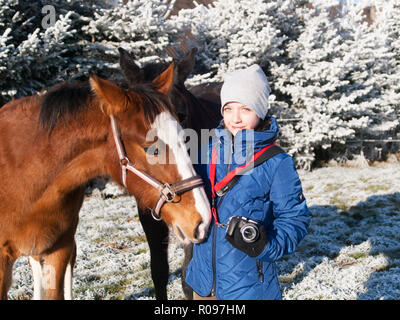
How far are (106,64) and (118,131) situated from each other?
20.4 ft

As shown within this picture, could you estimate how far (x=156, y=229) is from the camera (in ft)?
9.80

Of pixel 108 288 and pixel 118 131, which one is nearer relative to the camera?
pixel 118 131

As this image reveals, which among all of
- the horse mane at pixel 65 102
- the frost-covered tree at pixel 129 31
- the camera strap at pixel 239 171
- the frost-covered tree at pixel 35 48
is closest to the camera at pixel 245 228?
the camera strap at pixel 239 171

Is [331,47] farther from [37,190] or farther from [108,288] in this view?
[37,190]

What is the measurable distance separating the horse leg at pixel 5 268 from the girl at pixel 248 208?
1225mm

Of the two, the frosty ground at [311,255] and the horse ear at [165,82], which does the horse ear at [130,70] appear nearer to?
the horse ear at [165,82]

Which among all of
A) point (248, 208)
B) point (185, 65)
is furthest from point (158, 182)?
point (185, 65)

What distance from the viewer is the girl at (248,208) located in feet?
5.20

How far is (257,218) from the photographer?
1694 mm

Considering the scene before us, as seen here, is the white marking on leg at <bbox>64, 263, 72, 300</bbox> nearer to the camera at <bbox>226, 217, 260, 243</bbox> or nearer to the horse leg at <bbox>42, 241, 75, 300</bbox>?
the horse leg at <bbox>42, 241, 75, 300</bbox>

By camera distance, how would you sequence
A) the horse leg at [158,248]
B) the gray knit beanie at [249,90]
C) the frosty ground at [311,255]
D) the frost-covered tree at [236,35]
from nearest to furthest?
1. the gray knit beanie at [249,90]
2. the horse leg at [158,248]
3. the frosty ground at [311,255]
4. the frost-covered tree at [236,35]

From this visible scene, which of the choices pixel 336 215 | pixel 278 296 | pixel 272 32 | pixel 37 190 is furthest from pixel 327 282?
pixel 272 32

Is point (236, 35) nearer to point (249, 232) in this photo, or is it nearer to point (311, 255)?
point (311, 255)

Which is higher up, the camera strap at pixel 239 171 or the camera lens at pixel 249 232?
the camera strap at pixel 239 171
